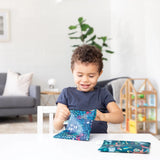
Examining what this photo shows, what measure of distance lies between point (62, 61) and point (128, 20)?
150cm

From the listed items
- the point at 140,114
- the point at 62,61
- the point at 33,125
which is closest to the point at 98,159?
the point at 140,114

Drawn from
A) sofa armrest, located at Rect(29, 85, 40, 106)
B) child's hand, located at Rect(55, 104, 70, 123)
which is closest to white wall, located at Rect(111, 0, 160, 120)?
sofa armrest, located at Rect(29, 85, 40, 106)

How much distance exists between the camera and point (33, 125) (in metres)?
4.50

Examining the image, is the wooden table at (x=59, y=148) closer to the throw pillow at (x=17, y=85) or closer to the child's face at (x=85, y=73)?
the child's face at (x=85, y=73)

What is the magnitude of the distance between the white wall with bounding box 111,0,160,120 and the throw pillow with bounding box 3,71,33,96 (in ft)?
5.35

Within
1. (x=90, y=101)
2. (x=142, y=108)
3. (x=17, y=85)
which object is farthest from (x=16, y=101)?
(x=90, y=101)

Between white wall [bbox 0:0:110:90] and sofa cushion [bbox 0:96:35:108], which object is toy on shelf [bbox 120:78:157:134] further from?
white wall [bbox 0:0:110:90]

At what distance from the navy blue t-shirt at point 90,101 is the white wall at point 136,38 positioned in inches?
109

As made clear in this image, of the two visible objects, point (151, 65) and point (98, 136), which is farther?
point (151, 65)

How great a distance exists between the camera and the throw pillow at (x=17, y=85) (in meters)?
5.09

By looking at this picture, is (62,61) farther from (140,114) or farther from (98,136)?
(98,136)

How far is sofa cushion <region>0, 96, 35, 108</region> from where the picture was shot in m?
4.68

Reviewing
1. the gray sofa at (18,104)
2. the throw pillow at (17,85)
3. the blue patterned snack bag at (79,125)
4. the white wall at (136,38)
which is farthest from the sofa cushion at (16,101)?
the blue patterned snack bag at (79,125)

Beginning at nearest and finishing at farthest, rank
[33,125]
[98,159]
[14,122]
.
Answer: [98,159]
[33,125]
[14,122]
